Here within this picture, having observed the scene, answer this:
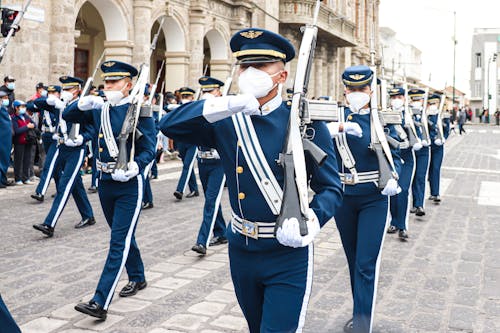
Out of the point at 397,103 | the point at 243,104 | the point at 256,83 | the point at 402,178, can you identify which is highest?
the point at 397,103

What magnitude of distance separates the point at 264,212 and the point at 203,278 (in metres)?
3.17

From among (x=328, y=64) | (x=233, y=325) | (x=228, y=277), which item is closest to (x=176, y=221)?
(x=228, y=277)

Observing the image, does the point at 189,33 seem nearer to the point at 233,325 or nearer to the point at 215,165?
the point at 215,165

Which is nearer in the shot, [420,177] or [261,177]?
[261,177]

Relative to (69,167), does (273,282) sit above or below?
below

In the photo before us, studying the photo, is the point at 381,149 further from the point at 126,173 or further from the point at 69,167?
the point at 69,167

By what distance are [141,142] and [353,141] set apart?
1943mm

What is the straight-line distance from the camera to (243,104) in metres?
2.79

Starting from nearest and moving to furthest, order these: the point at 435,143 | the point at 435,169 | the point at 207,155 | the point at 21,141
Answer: the point at 207,155
the point at 435,143
the point at 435,169
the point at 21,141

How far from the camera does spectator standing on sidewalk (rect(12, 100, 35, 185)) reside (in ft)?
40.8

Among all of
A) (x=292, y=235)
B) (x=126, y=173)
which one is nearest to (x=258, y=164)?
(x=292, y=235)

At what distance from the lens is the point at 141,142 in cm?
558

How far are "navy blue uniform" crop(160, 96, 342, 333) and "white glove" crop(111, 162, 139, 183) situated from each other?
1.99 m

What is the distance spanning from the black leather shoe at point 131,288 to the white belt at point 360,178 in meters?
2.11
